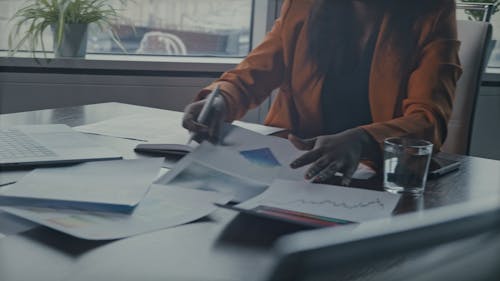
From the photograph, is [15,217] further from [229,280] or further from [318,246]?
[318,246]

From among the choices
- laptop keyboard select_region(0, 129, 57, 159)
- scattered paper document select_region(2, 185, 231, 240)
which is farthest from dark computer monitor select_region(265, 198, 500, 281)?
laptop keyboard select_region(0, 129, 57, 159)

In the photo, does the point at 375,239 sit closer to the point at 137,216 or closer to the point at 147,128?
the point at 137,216

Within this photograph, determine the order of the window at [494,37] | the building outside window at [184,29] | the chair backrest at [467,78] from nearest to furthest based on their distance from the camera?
1. the chair backrest at [467,78]
2. the window at [494,37]
3. the building outside window at [184,29]

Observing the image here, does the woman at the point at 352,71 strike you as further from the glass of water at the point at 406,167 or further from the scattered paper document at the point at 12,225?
the scattered paper document at the point at 12,225

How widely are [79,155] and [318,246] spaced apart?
0.88m

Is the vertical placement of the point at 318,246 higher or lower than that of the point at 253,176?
higher

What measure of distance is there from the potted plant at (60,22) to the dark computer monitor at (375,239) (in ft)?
6.62

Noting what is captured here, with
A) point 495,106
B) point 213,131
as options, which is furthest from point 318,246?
point 495,106

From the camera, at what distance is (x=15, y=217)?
2.36 ft

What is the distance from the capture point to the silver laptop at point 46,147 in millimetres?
989

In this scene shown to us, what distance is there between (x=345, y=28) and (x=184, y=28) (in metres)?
1.09

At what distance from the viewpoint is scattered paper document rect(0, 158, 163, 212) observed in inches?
29.4

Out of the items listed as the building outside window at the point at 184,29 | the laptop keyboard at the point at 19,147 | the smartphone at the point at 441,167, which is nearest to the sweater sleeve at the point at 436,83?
the smartphone at the point at 441,167

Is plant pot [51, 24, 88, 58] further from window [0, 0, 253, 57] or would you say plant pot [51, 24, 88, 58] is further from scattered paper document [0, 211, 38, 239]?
scattered paper document [0, 211, 38, 239]
